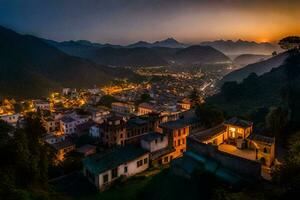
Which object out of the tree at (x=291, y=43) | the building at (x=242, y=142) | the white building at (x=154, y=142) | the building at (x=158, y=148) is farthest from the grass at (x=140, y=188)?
the tree at (x=291, y=43)

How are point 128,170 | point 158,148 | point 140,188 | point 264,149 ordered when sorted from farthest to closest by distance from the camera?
1. point 158,148
2. point 128,170
3. point 140,188
4. point 264,149

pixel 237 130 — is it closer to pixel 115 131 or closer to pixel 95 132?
pixel 115 131

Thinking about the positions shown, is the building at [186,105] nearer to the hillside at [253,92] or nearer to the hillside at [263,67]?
the hillside at [253,92]

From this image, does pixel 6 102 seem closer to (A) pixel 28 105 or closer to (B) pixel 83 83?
(A) pixel 28 105

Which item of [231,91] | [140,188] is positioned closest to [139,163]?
[140,188]

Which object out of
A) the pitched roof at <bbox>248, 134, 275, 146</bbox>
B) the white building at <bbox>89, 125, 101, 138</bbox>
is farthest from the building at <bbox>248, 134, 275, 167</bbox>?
the white building at <bbox>89, 125, 101, 138</bbox>
